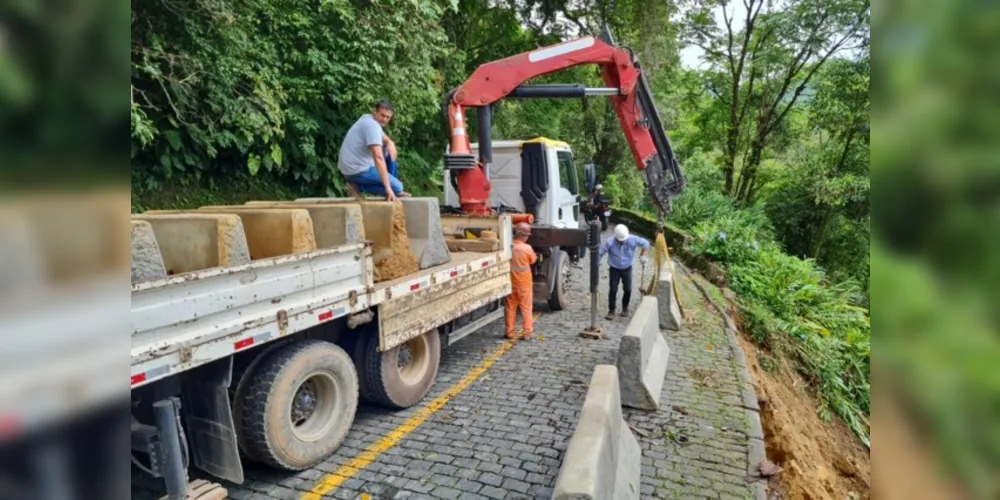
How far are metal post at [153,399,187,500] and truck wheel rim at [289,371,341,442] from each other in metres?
0.95

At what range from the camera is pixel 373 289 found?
4.48m

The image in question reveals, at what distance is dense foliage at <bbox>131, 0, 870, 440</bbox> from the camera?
7113 millimetres

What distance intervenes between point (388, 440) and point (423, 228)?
2084 millimetres

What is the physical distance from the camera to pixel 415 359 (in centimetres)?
542

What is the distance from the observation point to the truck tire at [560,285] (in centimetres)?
834

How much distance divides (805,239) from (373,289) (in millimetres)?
15225

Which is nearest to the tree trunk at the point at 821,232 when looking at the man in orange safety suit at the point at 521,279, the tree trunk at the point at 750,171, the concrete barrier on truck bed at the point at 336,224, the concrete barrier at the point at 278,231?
the tree trunk at the point at 750,171

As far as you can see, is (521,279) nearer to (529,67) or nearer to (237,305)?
(529,67)

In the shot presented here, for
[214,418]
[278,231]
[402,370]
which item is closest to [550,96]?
[402,370]

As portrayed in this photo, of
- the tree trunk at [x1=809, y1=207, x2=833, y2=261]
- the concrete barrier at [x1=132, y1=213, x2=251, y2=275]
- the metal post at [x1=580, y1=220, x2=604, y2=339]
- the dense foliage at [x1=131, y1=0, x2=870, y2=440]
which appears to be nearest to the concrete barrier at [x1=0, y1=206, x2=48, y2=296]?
the dense foliage at [x1=131, y1=0, x2=870, y2=440]

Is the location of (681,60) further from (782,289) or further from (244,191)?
(244,191)

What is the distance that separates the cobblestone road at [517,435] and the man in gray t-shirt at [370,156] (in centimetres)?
221

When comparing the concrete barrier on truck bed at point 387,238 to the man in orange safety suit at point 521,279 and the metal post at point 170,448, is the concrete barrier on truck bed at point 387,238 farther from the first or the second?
the man in orange safety suit at point 521,279

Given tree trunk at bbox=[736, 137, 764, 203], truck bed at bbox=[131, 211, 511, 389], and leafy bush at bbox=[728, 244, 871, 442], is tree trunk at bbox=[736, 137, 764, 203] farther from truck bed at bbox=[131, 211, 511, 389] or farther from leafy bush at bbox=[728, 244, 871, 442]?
truck bed at bbox=[131, 211, 511, 389]
